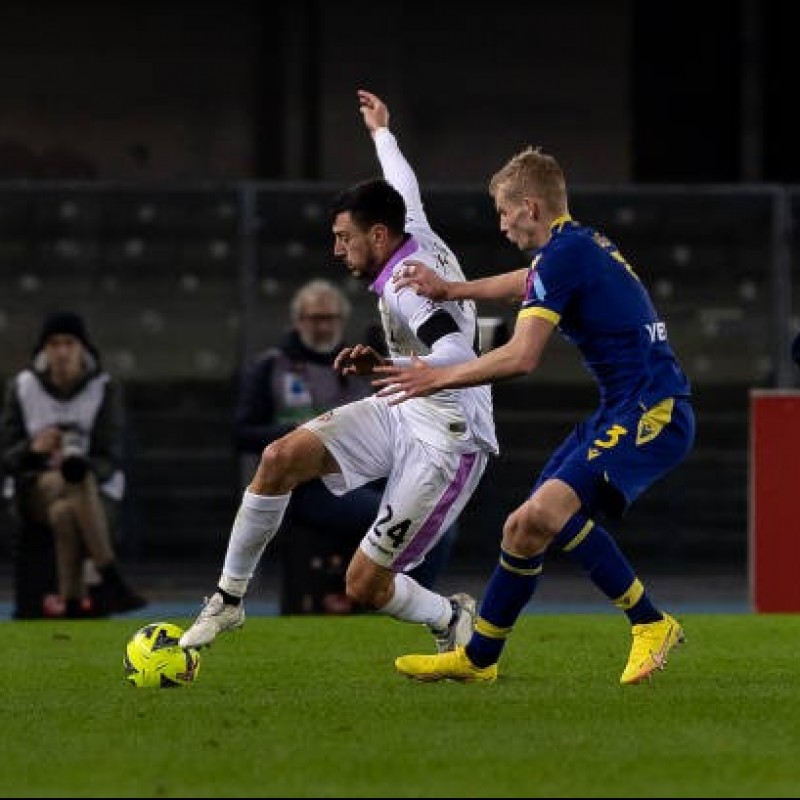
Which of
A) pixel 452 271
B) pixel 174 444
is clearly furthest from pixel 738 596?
pixel 452 271

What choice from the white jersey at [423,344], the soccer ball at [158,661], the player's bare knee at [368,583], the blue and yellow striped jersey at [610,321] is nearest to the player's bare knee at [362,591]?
the player's bare knee at [368,583]

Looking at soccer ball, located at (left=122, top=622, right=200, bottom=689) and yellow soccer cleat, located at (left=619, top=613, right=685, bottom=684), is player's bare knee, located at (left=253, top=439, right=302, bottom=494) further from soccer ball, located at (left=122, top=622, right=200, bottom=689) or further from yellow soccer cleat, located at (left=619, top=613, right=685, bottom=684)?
yellow soccer cleat, located at (left=619, top=613, right=685, bottom=684)

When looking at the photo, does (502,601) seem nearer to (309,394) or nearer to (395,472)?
(395,472)

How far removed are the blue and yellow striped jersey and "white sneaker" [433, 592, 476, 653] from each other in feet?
4.62

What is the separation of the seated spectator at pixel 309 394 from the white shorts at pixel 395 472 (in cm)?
384

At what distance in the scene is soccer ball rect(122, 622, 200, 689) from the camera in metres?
9.75

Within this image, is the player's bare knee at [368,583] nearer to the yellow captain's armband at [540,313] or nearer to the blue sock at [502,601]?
the blue sock at [502,601]

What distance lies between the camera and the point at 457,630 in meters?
10.4

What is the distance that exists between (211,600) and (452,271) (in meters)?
1.50

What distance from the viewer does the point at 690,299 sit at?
57.4 ft

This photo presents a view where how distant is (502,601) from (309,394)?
5004 millimetres

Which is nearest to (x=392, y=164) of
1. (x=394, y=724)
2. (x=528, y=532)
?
(x=528, y=532)

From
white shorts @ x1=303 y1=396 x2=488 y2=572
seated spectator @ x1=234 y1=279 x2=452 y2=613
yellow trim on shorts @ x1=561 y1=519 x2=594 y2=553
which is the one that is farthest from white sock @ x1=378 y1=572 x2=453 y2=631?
seated spectator @ x1=234 y1=279 x2=452 y2=613

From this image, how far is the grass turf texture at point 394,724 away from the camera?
7.22 metres
